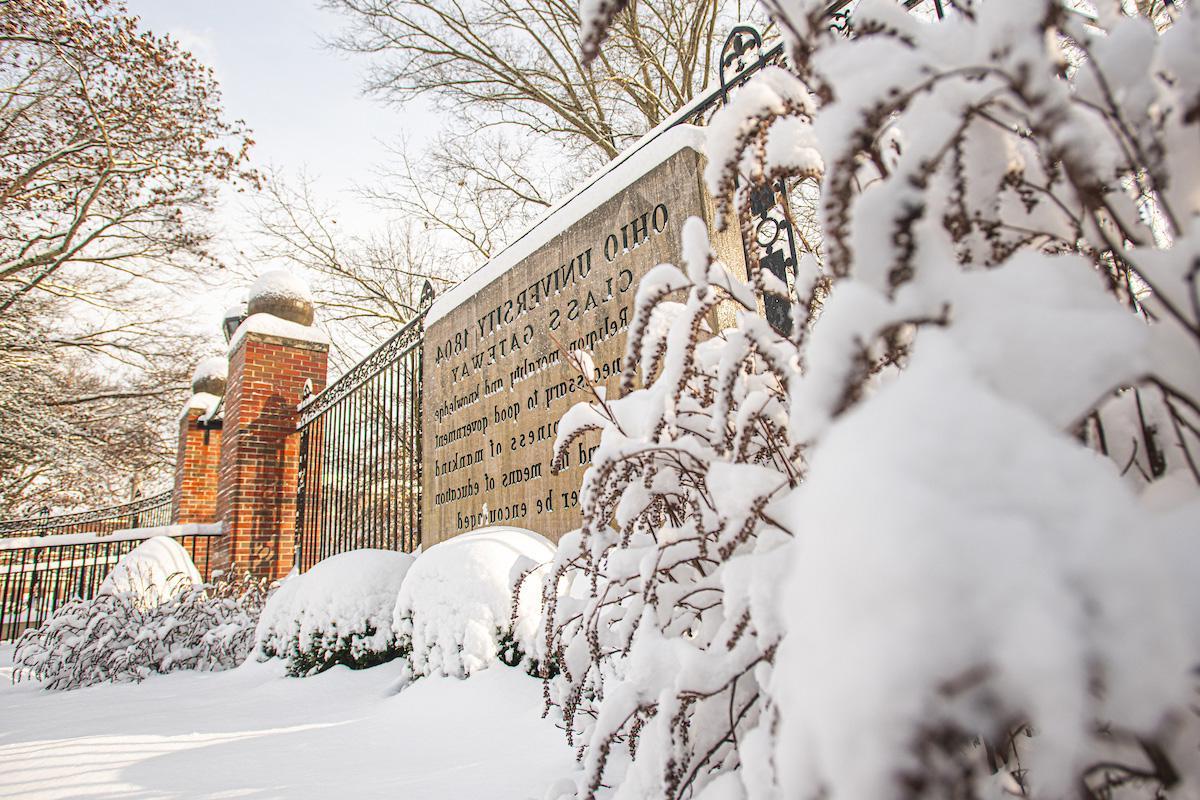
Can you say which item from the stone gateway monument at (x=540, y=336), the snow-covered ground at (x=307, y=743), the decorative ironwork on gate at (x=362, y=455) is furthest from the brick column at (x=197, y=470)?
the snow-covered ground at (x=307, y=743)

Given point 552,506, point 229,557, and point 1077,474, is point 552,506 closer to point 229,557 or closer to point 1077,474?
point 1077,474

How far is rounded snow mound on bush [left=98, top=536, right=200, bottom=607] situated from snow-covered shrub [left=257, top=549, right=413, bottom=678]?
2.71 metres

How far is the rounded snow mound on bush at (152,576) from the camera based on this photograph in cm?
639

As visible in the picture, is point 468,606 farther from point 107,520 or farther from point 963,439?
point 107,520

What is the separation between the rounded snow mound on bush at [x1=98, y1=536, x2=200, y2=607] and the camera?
639 cm

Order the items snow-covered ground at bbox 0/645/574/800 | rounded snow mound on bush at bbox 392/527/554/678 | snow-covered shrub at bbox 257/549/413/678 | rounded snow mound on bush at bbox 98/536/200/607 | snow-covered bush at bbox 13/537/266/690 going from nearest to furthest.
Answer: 1. snow-covered ground at bbox 0/645/574/800
2. rounded snow mound on bush at bbox 392/527/554/678
3. snow-covered shrub at bbox 257/549/413/678
4. snow-covered bush at bbox 13/537/266/690
5. rounded snow mound on bush at bbox 98/536/200/607

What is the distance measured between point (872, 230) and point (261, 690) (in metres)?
4.78

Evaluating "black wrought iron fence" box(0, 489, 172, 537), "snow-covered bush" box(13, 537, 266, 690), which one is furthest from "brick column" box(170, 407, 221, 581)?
"black wrought iron fence" box(0, 489, 172, 537)

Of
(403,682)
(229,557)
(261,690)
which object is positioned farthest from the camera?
(229,557)

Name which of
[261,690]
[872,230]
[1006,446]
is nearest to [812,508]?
[1006,446]

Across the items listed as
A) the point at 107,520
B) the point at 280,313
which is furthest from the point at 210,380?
the point at 107,520

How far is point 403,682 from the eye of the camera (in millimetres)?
3723

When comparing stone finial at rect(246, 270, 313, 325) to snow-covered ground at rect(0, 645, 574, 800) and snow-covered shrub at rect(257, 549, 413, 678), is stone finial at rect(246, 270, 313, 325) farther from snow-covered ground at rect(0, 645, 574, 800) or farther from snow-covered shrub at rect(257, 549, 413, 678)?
snow-covered ground at rect(0, 645, 574, 800)

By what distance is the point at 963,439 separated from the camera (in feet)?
1.55
